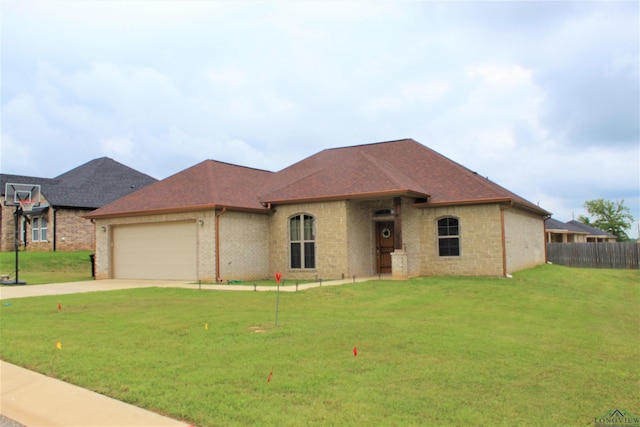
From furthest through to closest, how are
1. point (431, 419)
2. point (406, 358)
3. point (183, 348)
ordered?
1. point (183, 348)
2. point (406, 358)
3. point (431, 419)

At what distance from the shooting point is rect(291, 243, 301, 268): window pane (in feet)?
68.2

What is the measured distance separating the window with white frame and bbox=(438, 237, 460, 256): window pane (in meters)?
24.6

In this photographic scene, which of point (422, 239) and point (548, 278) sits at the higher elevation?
point (422, 239)

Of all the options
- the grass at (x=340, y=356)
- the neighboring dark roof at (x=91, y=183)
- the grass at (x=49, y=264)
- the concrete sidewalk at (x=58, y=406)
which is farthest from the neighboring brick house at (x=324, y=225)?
the concrete sidewalk at (x=58, y=406)

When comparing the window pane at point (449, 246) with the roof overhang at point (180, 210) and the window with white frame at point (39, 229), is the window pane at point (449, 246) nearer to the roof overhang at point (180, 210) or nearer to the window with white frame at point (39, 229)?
the roof overhang at point (180, 210)

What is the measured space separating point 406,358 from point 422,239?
43.4 feet

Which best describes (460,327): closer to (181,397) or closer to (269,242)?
(181,397)

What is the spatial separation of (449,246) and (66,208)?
77.6ft

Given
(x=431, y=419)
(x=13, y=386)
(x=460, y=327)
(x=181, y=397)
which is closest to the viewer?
(x=431, y=419)

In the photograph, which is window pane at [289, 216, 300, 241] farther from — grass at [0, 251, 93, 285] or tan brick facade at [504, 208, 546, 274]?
grass at [0, 251, 93, 285]

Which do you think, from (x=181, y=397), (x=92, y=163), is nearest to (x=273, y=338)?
(x=181, y=397)

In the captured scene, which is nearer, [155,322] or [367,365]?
[367,365]

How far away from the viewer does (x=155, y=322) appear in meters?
9.87

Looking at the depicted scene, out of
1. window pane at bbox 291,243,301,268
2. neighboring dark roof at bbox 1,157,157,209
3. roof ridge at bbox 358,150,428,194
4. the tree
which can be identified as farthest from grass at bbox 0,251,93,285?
the tree
